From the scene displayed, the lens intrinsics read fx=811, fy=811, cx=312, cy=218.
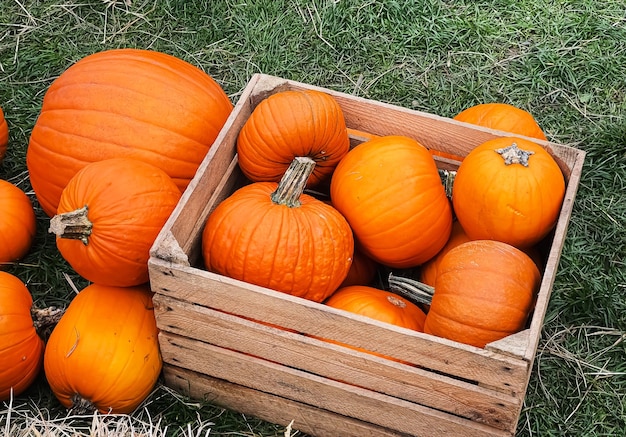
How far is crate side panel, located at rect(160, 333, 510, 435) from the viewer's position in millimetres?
2561

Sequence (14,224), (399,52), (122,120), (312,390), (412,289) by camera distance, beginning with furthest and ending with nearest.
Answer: (399,52)
(14,224)
(122,120)
(412,289)
(312,390)

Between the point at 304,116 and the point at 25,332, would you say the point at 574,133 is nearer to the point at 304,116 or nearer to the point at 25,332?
the point at 304,116

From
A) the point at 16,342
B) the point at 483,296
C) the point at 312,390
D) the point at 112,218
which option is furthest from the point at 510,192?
the point at 16,342

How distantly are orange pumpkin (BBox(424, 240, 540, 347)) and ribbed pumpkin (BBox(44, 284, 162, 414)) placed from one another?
3.26 feet

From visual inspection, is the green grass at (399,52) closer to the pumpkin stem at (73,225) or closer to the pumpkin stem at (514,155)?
the pumpkin stem at (514,155)

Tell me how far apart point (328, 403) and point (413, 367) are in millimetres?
375

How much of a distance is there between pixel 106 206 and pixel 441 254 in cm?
120

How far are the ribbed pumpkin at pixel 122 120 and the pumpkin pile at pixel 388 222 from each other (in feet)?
0.85

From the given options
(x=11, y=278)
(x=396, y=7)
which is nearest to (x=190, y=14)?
(x=396, y=7)

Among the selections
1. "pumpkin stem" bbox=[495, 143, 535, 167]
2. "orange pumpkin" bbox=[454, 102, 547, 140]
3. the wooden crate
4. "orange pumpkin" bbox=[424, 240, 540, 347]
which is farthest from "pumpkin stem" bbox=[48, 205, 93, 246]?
"orange pumpkin" bbox=[454, 102, 547, 140]

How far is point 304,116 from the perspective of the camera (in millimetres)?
2811

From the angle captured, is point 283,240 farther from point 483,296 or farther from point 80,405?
point 80,405

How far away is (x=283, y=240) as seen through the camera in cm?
261

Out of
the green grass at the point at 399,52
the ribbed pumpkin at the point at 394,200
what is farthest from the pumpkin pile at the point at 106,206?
the green grass at the point at 399,52
